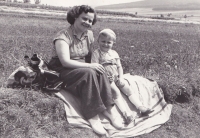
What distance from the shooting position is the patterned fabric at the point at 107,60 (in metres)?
3.93

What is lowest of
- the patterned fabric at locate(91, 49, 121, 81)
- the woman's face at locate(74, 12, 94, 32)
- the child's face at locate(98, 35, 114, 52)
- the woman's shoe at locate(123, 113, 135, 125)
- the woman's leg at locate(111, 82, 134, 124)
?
the woman's shoe at locate(123, 113, 135, 125)

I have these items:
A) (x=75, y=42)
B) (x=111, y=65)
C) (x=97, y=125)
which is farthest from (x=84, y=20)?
(x=97, y=125)

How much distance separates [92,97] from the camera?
353cm

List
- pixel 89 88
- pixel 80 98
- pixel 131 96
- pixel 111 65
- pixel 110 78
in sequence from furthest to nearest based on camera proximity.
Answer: pixel 131 96 < pixel 111 65 < pixel 110 78 < pixel 80 98 < pixel 89 88

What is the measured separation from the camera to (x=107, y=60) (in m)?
3.96

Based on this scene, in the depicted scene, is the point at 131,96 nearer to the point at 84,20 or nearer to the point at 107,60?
the point at 107,60

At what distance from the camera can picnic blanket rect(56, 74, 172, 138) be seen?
361 cm

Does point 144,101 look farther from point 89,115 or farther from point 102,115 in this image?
point 89,115

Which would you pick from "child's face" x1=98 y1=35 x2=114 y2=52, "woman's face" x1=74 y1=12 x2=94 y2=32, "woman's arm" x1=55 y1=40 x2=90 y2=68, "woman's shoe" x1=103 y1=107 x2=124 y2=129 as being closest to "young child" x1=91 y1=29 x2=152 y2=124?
"child's face" x1=98 y1=35 x2=114 y2=52

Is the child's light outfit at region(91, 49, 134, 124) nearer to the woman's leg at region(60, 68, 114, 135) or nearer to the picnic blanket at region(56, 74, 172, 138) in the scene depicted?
the picnic blanket at region(56, 74, 172, 138)

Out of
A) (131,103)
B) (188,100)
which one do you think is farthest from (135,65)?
(131,103)

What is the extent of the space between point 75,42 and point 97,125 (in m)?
1.23

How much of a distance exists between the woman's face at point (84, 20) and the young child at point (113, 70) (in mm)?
255

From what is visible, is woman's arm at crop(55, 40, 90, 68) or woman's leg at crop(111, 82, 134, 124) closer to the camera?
woman's arm at crop(55, 40, 90, 68)
